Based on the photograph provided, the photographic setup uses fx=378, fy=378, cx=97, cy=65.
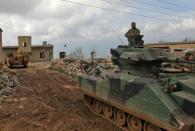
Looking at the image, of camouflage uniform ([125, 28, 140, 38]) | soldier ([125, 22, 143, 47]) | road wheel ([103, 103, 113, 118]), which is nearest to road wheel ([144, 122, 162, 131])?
road wheel ([103, 103, 113, 118])

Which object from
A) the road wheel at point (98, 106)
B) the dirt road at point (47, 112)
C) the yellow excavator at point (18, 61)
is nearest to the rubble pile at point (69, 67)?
the yellow excavator at point (18, 61)

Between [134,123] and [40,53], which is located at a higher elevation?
[40,53]

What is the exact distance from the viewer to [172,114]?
26.4ft

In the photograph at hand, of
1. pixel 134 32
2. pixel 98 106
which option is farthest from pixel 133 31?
pixel 98 106

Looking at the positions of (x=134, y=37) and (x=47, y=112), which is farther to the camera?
(x=47, y=112)

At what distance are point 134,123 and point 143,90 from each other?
4.57 feet

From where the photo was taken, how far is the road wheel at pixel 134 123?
9.89 metres

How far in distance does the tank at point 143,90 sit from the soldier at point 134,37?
33mm

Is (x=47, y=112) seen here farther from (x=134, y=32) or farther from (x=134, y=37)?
(x=134, y=32)

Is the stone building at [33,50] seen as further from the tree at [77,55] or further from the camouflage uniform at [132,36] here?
the camouflage uniform at [132,36]

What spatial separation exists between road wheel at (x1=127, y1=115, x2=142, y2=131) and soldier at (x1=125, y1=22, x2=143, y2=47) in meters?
2.70

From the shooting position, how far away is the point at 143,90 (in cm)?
917

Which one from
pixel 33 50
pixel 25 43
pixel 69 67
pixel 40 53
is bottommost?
pixel 69 67

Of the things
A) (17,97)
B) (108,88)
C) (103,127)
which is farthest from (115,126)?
(17,97)
